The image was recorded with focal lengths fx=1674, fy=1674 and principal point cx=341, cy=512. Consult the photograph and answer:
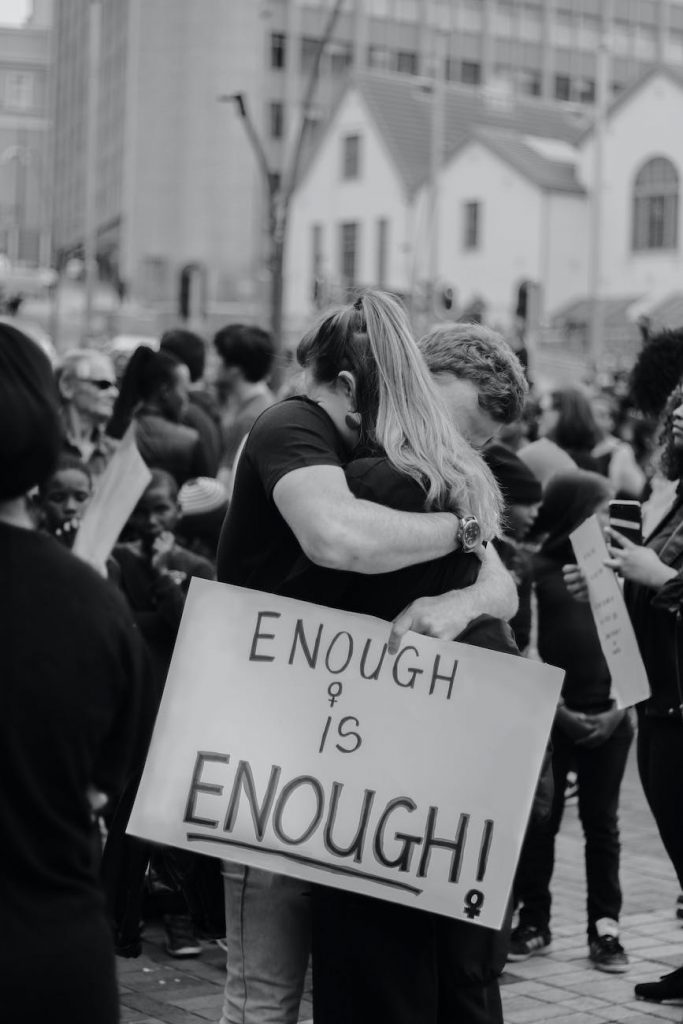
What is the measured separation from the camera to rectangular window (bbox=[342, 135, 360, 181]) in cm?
6550

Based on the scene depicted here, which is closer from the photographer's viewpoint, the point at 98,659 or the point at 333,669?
the point at 98,659

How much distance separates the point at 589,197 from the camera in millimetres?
58281

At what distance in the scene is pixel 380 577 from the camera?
3404 mm

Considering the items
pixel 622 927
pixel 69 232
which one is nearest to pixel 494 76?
pixel 69 232

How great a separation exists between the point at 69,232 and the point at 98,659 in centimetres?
10391

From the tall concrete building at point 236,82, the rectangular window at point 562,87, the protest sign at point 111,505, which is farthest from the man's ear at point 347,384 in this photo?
the rectangular window at point 562,87

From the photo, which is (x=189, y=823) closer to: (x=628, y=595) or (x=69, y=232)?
(x=628, y=595)

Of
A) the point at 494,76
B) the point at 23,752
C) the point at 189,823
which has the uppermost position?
the point at 494,76

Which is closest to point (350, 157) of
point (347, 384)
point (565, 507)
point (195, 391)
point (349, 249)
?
point (349, 249)

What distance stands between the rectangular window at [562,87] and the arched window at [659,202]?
112ft

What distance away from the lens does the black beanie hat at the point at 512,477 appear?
17.9ft

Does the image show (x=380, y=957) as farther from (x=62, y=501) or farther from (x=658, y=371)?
(x=62, y=501)

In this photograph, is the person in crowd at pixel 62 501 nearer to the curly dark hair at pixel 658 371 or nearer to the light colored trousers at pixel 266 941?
the curly dark hair at pixel 658 371

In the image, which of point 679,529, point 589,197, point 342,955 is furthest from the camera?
point 589,197
